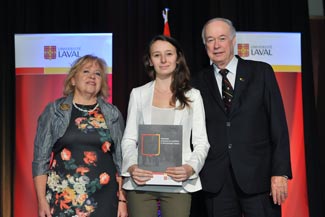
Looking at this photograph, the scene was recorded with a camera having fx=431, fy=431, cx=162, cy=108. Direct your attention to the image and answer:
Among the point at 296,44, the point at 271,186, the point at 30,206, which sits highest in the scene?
the point at 296,44

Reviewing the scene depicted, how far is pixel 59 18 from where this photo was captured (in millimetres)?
4426

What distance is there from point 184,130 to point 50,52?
83.4 inches

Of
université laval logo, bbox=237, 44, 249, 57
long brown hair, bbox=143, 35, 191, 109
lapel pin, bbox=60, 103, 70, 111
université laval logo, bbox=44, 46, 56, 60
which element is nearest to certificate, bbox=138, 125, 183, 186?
long brown hair, bbox=143, 35, 191, 109

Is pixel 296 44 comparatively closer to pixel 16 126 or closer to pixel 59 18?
pixel 59 18

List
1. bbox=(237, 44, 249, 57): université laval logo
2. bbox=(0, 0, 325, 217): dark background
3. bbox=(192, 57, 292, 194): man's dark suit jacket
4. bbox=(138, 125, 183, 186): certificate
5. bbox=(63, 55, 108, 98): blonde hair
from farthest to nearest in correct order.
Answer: bbox=(0, 0, 325, 217): dark background < bbox=(237, 44, 249, 57): université laval logo < bbox=(63, 55, 108, 98): blonde hair < bbox=(192, 57, 292, 194): man's dark suit jacket < bbox=(138, 125, 183, 186): certificate

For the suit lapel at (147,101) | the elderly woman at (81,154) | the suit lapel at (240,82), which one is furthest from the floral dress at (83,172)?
the suit lapel at (240,82)

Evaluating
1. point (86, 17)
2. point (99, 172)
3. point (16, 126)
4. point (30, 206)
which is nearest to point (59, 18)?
point (86, 17)

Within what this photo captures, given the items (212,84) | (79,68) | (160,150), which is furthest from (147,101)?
(79,68)

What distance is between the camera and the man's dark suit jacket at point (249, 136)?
8.28 ft

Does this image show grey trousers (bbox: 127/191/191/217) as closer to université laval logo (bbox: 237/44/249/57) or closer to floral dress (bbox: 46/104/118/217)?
floral dress (bbox: 46/104/118/217)

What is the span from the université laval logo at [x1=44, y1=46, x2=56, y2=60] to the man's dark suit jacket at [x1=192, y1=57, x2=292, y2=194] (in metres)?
1.98

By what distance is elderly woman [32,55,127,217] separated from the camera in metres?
2.55

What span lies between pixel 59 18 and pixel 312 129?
111 inches

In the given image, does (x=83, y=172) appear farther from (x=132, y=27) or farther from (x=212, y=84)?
(x=132, y=27)
